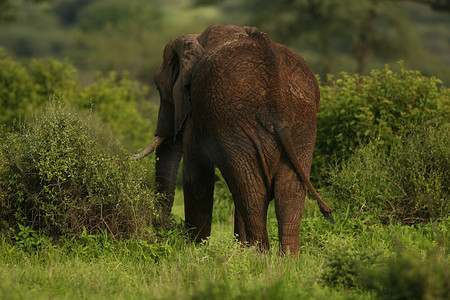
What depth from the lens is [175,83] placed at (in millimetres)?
7332

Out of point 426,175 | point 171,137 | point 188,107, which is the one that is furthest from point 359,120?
point 188,107

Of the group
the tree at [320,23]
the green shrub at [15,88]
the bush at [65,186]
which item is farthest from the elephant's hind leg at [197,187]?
the tree at [320,23]

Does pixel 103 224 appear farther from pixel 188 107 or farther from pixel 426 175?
pixel 426 175

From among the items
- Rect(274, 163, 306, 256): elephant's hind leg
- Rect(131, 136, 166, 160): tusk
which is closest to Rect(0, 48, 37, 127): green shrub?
Rect(131, 136, 166, 160): tusk

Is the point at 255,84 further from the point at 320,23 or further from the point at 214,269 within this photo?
the point at 320,23

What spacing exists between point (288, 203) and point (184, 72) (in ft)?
5.98

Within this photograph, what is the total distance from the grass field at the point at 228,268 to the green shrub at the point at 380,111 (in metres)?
2.43

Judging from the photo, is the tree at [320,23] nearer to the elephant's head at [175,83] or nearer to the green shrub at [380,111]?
the green shrub at [380,111]

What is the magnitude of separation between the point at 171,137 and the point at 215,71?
7.24 ft

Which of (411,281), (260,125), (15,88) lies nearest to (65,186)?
(260,125)

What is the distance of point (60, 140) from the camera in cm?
693

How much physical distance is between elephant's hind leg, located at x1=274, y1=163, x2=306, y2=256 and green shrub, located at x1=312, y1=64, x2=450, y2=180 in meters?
3.47

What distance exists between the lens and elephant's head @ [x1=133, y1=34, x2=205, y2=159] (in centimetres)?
677

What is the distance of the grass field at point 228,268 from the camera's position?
4613 mm
